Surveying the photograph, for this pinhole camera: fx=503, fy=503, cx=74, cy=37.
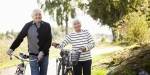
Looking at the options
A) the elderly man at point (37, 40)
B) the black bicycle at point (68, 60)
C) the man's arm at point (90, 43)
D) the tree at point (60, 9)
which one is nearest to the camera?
the elderly man at point (37, 40)

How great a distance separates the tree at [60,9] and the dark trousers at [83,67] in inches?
1975

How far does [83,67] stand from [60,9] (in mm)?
51521

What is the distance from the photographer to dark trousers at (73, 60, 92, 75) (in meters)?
12.0

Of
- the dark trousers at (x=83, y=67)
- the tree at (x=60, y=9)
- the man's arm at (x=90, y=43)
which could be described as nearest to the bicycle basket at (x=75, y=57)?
the dark trousers at (x=83, y=67)

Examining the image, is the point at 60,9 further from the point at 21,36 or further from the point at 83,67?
the point at 21,36

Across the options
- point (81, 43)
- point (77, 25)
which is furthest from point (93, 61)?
point (77, 25)

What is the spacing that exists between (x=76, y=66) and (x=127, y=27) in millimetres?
16005

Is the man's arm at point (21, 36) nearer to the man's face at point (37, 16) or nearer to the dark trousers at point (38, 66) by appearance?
the man's face at point (37, 16)

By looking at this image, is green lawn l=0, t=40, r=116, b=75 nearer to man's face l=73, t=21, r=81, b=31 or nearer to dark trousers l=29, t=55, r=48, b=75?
man's face l=73, t=21, r=81, b=31

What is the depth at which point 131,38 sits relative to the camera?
2758cm

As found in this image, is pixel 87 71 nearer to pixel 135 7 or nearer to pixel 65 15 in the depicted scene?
pixel 135 7

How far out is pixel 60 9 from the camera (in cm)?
6338

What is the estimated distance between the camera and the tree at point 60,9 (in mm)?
62403

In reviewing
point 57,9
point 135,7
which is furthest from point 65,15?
point 135,7
